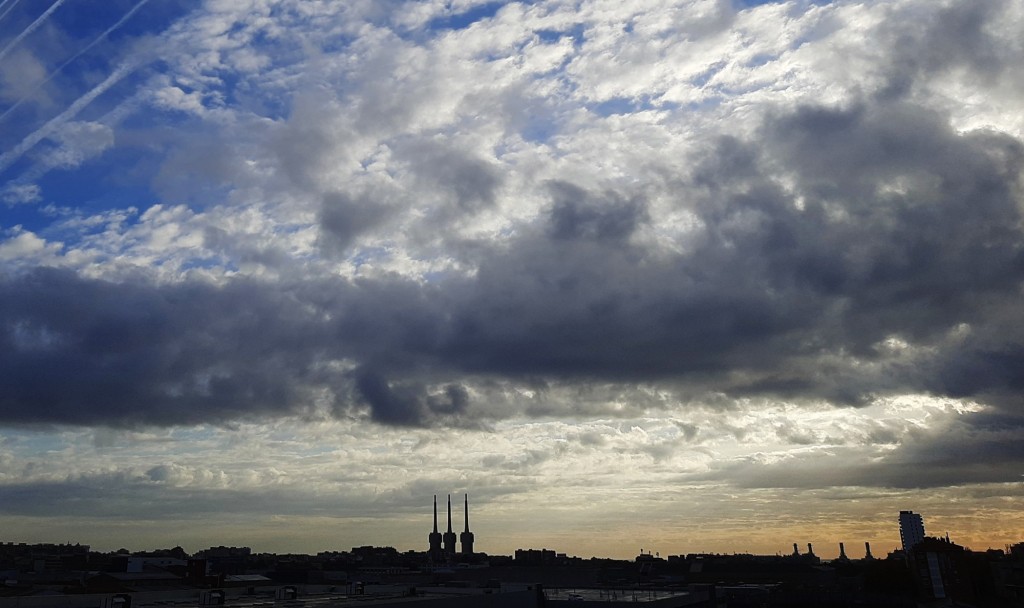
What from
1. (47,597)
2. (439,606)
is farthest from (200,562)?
(439,606)

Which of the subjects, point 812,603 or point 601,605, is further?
point 812,603

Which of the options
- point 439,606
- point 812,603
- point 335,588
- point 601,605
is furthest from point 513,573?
point 439,606

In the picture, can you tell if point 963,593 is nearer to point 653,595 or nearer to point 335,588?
point 653,595

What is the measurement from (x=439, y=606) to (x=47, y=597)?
1011 inches

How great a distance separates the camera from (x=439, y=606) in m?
54.0

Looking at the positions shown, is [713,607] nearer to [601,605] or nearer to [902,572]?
[601,605]

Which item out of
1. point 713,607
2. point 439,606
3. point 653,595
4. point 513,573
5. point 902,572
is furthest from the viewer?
point 513,573

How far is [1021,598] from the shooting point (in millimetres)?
116188

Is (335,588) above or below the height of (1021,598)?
above

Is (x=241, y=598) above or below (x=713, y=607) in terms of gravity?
above

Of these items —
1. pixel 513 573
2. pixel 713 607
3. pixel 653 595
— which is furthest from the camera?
pixel 513 573

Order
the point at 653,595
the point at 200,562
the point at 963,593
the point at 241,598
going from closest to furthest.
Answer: the point at 241,598 < the point at 653,595 < the point at 200,562 < the point at 963,593

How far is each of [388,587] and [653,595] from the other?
2942 centimetres

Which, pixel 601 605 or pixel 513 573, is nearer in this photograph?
pixel 601 605
